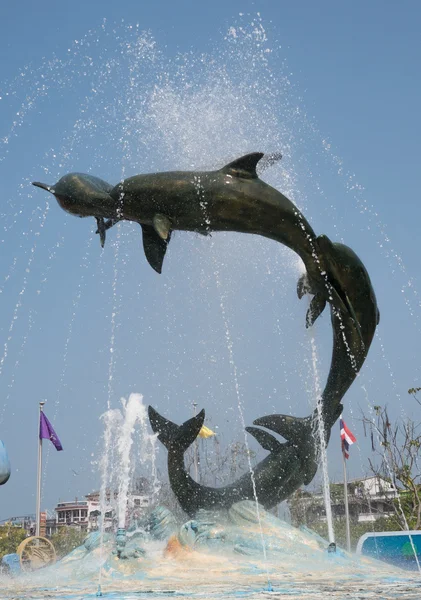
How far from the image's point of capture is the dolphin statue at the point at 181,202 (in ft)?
26.2

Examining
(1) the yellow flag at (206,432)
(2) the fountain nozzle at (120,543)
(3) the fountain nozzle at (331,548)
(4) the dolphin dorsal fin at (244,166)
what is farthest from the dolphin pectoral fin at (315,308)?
(1) the yellow flag at (206,432)

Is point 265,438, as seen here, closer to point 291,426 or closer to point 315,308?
point 291,426

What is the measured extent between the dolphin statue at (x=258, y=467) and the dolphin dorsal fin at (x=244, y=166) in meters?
3.02

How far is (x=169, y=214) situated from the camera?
8055 mm

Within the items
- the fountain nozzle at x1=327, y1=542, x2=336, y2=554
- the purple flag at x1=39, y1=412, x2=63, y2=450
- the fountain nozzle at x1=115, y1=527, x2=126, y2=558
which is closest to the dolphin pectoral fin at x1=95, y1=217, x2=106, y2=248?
the fountain nozzle at x1=115, y1=527, x2=126, y2=558

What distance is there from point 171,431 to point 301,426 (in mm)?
1735

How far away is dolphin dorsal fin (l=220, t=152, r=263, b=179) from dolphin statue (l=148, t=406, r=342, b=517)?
9.89 ft

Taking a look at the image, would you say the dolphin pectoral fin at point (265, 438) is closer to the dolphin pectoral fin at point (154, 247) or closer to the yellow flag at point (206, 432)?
the dolphin pectoral fin at point (154, 247)

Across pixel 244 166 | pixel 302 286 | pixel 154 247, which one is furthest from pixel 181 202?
pixel 302 286

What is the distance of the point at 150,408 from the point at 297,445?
6.64ft

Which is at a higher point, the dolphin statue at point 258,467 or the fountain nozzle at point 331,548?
the dolphin statue at point 258,467

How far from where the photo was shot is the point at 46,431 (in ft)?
86.3

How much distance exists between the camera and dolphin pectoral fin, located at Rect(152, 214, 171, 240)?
779cm

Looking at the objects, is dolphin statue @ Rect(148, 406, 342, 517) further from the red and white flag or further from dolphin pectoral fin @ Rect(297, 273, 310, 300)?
the red and white flag
